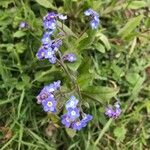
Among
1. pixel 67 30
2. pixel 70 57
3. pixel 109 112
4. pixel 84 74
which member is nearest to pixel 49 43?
pixel 70 57

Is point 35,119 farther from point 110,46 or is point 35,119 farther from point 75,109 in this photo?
point 110,46

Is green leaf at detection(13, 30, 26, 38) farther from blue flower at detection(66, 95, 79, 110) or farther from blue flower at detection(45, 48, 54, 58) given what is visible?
blue flower at detection(66, 95, 79, 110)

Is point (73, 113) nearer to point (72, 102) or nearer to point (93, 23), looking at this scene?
point (72, 102)

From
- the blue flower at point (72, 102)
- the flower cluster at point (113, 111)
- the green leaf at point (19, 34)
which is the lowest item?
the flower cluster at point (113, 111)

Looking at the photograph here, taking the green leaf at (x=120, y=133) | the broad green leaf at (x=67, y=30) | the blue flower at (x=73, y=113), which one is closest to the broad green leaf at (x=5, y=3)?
the broad green leaf at (x=67, y=30)

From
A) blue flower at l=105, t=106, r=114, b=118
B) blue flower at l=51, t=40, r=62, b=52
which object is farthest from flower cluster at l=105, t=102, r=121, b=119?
blue flower at l=51, t=40, r=62, b=52

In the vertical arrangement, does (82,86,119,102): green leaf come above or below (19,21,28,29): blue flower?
below

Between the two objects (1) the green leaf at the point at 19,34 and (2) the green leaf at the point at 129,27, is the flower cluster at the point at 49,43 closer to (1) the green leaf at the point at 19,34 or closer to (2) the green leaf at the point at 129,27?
(1) the green leaf at the point at 19,34
